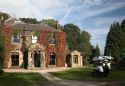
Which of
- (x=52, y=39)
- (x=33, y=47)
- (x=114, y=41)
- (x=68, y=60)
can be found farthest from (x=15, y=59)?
(x=114, y=41)

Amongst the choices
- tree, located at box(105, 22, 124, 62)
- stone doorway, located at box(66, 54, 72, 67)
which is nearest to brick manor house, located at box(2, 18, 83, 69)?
stone doorway, located at box(66, 54, 72, 67)

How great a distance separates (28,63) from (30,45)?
10.3 ft

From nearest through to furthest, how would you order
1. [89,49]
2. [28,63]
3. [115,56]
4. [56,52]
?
1. [28,63]
2. [56,52]
3. [115,56]
4. [89,49]

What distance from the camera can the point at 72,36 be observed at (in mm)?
107938

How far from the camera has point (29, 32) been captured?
54.9 meters

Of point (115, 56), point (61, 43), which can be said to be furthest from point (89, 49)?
point (61, 43)

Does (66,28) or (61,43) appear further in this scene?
(66,28)

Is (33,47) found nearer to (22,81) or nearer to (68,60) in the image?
(68,60)

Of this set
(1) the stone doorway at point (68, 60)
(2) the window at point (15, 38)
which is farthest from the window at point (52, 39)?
(2) the window at point (15, 38)

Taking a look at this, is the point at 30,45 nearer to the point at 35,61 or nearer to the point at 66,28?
the point at 35,61

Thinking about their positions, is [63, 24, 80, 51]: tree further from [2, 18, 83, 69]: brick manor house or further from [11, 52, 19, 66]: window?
[11, 52, 19, 66]: window

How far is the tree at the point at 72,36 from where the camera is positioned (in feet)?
338

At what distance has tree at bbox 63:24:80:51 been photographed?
338ft

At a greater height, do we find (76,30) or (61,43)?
(76,30)
